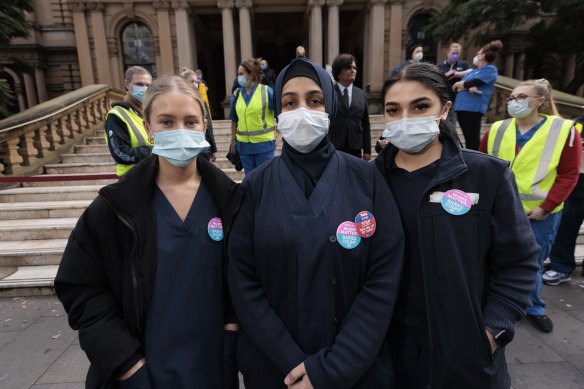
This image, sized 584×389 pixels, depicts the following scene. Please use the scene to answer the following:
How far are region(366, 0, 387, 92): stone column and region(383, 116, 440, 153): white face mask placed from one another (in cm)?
1429

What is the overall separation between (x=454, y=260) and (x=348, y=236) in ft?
1.59

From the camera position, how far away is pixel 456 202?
1.53 meters

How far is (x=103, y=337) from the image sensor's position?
55.0 inches

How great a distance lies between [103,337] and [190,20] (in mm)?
16282

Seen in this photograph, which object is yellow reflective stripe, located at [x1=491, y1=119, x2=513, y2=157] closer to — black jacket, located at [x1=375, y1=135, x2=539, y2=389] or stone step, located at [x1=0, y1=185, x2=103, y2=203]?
black jacket, located at [x1=375, y1=135, x2=539, y2=389]

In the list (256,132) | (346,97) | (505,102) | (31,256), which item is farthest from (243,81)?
(505,102)

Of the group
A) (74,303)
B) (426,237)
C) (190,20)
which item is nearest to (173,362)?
(74,303)

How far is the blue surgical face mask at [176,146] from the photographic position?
1.62m

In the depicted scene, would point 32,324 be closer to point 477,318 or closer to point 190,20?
point 477,318

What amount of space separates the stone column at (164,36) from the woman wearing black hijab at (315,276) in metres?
15.1

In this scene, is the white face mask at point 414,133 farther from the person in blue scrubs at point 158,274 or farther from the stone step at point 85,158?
the stone step at point 85,158

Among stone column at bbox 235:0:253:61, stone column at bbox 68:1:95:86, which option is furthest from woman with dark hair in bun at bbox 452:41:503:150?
stone column at bbox 68:1:95:86

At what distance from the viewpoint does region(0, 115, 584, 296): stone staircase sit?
167 inches

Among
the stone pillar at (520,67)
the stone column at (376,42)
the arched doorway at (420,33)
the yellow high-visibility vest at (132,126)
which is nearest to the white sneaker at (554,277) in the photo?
the yellow high-visibility vest at (132,126)
